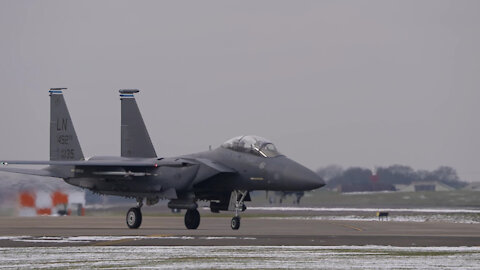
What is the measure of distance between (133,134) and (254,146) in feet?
24.5

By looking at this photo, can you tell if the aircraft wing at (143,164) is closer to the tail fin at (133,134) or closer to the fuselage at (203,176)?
the fuselage at (203,176)

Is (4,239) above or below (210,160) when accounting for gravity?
below

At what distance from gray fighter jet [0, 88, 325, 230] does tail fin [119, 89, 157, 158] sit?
0.90 m

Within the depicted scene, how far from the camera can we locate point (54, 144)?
1622 inches

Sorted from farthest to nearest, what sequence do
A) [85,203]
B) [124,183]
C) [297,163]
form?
1. [85,203]
2. [124,183]
3. [297,163]

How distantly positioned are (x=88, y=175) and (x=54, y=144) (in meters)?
4.61

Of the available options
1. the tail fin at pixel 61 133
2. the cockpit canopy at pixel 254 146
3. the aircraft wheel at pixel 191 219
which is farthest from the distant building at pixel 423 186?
the cockpit canopy at pixel 254 146

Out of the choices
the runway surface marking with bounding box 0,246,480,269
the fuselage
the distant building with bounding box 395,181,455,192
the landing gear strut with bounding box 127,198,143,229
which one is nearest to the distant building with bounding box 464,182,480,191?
the distant building with bounding box 395,181,455,192

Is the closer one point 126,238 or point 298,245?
point 298,245

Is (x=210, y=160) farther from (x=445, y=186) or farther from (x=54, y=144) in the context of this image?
(x=445, y=186)

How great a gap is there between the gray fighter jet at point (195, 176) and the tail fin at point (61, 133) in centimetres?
137

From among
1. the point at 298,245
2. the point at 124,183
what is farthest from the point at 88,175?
the point at 298,245

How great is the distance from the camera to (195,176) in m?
35.0

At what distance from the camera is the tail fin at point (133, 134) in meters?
39.9
